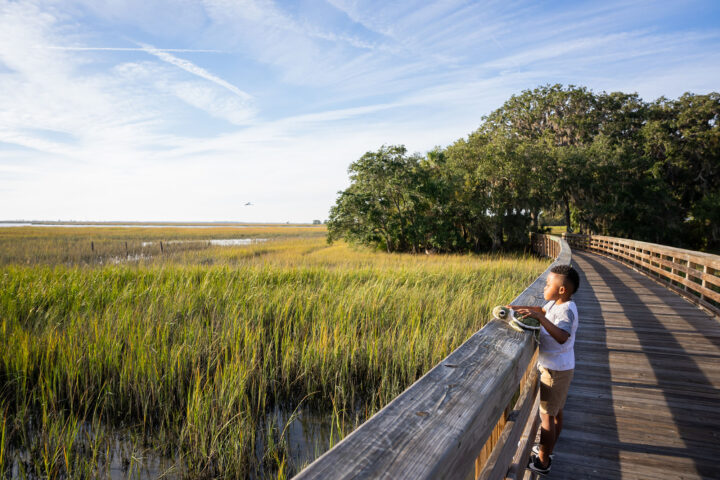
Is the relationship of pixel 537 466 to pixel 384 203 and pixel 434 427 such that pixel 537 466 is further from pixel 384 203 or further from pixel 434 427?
pixel 384 203

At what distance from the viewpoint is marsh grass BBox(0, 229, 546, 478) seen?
3.39 m

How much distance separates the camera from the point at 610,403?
142 inches

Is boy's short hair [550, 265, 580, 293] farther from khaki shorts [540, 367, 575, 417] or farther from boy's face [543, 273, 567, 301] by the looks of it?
khaki shorts [540, 367, 575, 417]

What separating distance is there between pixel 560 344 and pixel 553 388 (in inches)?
13.5

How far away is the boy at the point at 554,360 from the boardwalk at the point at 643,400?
20 cm

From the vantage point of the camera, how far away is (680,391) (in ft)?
12.5

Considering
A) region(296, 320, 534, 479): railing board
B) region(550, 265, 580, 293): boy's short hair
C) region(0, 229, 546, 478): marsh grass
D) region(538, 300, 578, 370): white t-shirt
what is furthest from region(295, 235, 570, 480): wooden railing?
region(0, 229, 546, 478): marsh grass

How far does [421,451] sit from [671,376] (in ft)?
15.7

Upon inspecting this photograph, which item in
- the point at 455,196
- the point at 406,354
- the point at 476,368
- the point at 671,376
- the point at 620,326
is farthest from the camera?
the point at 455,196

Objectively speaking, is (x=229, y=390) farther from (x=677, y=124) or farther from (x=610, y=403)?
(x=677, y=124)

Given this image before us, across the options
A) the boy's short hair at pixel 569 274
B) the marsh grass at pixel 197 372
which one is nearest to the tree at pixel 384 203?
the marsh grass at pixel 197 372

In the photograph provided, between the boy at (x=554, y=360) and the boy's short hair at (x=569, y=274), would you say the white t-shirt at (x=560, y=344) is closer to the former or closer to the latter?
the boy at (x=554, y=360)

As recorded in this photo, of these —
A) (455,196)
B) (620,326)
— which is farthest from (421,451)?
(455,196)

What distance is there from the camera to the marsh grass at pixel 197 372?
3.39 m
